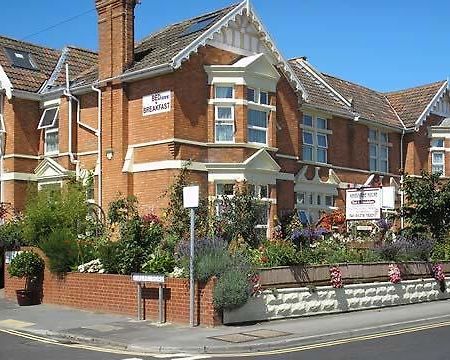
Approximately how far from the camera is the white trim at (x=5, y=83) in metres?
28.0

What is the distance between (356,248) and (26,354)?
38.9 feet

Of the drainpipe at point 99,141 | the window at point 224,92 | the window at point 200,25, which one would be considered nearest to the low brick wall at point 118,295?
the drainpipe at point 99,141

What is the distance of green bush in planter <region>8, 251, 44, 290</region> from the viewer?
20.3 meters

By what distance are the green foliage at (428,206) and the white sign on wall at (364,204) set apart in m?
4.43

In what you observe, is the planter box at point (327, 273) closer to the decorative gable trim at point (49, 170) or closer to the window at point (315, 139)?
the window at point (315, 139)

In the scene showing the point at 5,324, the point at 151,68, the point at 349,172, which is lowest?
the point at 5,324

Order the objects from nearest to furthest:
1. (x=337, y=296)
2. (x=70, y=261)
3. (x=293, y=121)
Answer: (x=337, y=296) < (x=70, y=261) < (x=293, y=121)

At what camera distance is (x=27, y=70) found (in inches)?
1164

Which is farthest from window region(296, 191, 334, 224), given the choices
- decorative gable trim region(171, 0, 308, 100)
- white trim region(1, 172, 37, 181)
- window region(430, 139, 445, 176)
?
white trim region(1, 172, 37, 181)

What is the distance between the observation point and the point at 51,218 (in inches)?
840

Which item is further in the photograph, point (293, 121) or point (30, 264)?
point (293, 121)

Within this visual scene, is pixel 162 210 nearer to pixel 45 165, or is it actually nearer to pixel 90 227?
pixel 90 227

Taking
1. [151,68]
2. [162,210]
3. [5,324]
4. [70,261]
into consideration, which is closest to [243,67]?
[151,68]

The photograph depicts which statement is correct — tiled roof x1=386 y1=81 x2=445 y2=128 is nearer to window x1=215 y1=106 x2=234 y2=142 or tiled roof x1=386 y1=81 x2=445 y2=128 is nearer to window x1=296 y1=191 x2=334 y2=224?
window x1=296 y1=191 x2=334 y2=224
